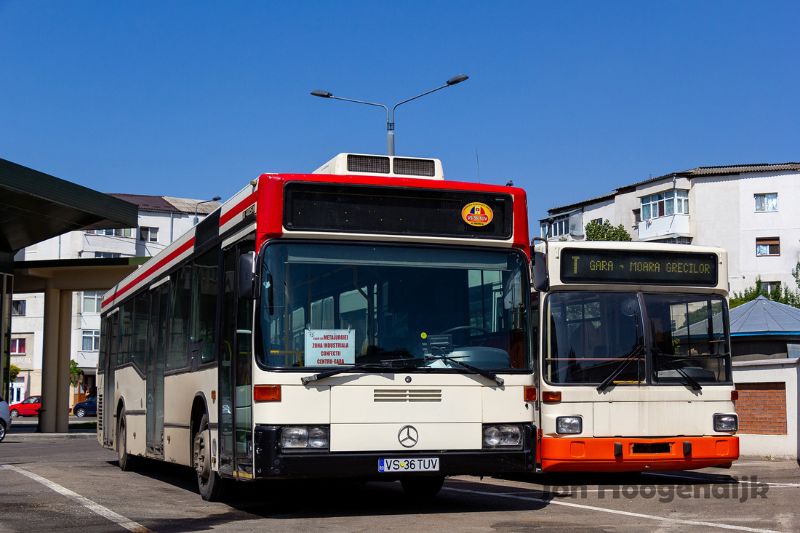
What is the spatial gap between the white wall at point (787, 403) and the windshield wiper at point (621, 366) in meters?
7.50

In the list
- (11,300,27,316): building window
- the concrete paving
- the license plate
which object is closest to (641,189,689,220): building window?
(11,300,27,316): building window

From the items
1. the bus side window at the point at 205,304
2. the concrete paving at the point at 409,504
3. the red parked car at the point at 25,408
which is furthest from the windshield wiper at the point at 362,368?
the red parked car at the point at 25,408

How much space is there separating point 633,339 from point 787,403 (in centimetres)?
803

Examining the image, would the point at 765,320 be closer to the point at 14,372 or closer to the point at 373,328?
the point at 373,328

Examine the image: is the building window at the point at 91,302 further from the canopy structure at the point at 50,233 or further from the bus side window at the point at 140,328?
the bus side window at the point at 140,328

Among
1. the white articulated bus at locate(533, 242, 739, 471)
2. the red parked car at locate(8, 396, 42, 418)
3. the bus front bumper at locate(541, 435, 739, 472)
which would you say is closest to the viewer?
the bus front bumper at locate(541, 435, 739, 472)

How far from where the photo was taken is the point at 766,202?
7325 centimetres

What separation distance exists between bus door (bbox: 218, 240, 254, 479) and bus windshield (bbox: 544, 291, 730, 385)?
461 centimetres

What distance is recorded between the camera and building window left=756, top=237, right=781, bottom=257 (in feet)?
239

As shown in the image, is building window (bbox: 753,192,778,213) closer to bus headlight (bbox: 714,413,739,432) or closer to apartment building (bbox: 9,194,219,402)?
apartment building (bbox: 9,194,219,402)

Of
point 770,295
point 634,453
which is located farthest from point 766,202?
point 634,453

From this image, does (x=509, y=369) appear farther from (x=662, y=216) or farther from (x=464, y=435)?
(x=662, y=216)

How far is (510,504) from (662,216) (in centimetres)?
6469

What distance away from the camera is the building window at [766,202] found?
73.0m
